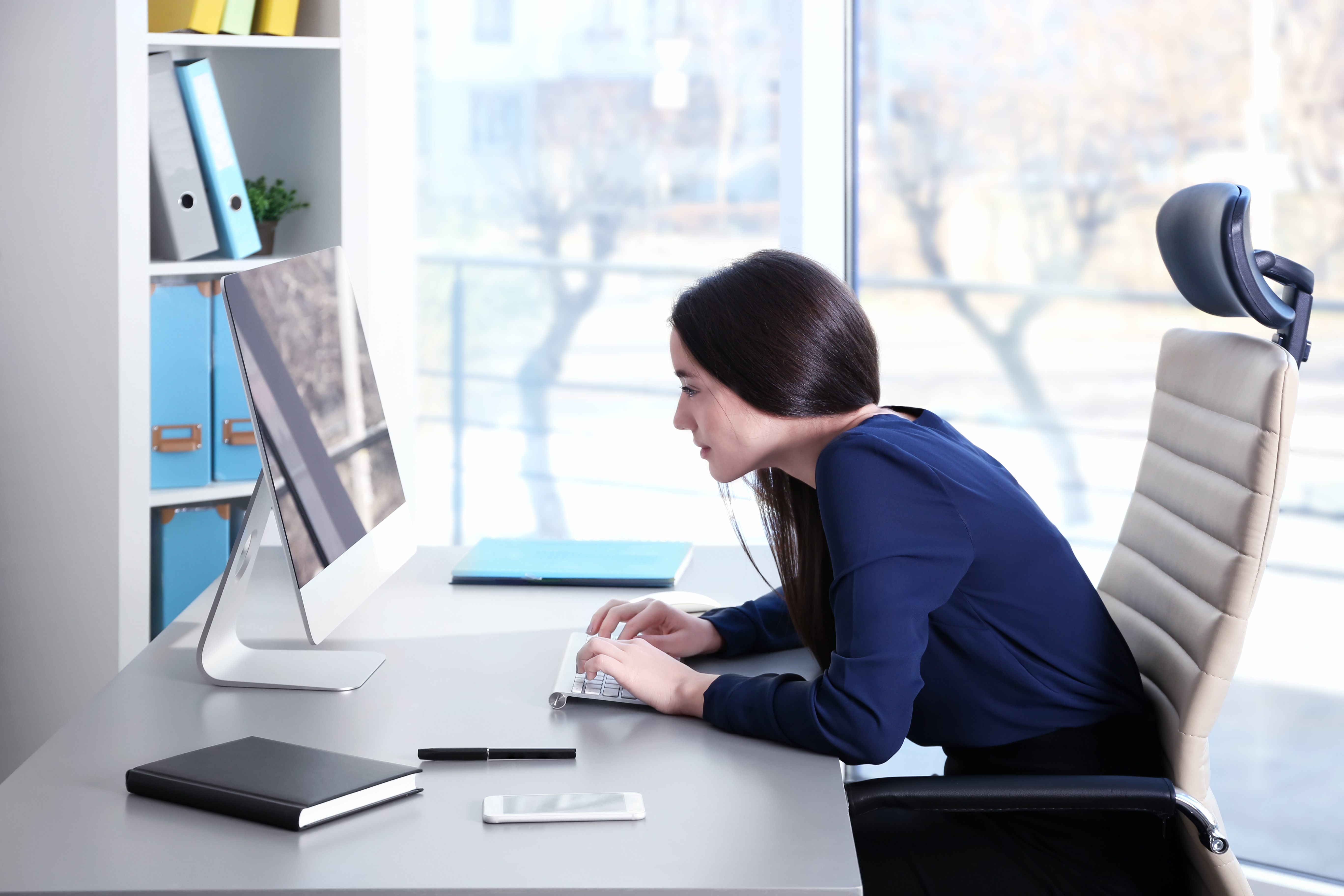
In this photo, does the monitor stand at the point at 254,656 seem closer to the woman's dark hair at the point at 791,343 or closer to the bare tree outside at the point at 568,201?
the woman's dark hair at the point at 791,343

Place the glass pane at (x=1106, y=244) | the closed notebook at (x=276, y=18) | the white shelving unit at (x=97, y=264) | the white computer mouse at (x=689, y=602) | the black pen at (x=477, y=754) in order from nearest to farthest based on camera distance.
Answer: the black pen at (x=477, y=754) < the white computer mouse at (x=689, y=602) < the white shelving unit at (x=97, y=264) < the closed notebook at (x=276, y=18) < the glass pane at (x=1106, y=244)

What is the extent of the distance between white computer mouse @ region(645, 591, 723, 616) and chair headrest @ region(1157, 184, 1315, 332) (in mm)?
672

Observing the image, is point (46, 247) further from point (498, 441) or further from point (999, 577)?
point (498, 441)

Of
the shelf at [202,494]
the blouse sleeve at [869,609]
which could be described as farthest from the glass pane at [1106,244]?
the blouse sleeve at [869,609]

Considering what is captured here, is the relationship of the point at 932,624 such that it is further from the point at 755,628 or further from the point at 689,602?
the point at 689,602

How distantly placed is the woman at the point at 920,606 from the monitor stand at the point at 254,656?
27 cm

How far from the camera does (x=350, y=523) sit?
137 cm

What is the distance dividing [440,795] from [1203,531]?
88 centimetres

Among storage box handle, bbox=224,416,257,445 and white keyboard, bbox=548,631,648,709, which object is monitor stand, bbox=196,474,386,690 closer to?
white keyboard, bbox=548,631,648,709

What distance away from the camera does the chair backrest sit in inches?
49.4

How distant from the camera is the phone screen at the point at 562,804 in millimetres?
961

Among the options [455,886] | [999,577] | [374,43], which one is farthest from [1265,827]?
[455,886]

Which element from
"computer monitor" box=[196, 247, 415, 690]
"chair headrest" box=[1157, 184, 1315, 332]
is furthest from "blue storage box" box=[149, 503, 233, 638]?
"chair headrest" box=[1157, 184, 1315, 332]

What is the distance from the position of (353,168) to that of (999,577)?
1498 mm
